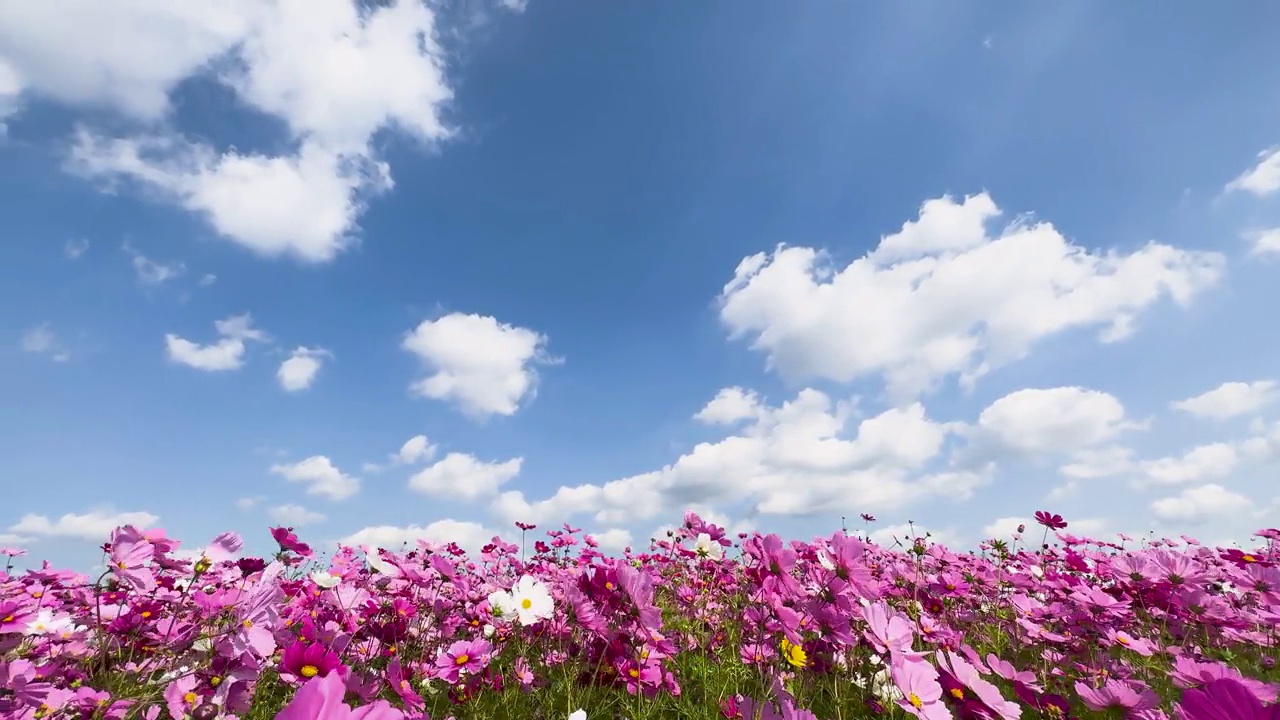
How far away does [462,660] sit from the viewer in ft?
9.34

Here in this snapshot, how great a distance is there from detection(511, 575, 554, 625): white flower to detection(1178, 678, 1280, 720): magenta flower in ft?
6.93

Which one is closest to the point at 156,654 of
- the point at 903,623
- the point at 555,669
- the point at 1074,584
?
the point at 555,669

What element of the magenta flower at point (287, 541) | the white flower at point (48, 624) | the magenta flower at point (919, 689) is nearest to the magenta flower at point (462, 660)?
the magenta flower at point (287, 541)

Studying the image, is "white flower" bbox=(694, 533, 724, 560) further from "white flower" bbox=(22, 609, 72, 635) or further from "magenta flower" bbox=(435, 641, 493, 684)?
"white flower" bbox=(22, 609, 72, 635)

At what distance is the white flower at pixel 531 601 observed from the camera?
2.55 m

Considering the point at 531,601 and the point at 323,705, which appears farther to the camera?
the point at 531,601

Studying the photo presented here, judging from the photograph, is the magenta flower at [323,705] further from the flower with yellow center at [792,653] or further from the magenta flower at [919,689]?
the flower with yellow center at [792,653]

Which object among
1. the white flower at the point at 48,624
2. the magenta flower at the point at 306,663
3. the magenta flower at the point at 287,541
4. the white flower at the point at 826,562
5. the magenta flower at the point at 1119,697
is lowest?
the magenta flower at the point at 1119,697

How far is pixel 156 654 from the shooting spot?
254 cm

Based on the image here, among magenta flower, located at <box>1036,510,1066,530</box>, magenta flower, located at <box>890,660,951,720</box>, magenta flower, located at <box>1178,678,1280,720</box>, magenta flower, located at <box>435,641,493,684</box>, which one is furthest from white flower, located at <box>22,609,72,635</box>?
magenta flower, located at <box>1036,510,1066,530</box>

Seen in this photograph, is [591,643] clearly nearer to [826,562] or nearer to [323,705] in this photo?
[826,562]

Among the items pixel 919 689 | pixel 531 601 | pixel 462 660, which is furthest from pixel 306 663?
pixel 919 689

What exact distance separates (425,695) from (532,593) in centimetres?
119

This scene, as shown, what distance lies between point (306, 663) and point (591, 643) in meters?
1.18
